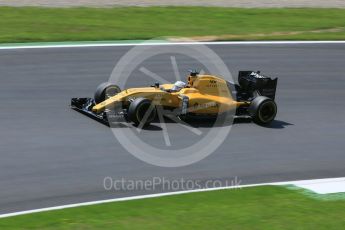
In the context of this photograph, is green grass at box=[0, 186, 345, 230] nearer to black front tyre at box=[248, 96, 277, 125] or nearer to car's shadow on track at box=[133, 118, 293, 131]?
car's shadow on track at box=[133, 118, 293, 131]

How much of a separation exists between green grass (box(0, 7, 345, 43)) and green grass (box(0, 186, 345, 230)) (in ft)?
38.6

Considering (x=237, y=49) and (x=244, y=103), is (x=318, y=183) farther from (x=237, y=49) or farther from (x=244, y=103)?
(x=237, y=49)

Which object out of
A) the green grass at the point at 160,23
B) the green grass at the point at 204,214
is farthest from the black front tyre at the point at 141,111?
the green grass at the point at 160,23

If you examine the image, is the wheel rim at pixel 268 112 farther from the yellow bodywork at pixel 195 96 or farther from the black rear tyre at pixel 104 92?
the black rear tyre at pixel 104 92

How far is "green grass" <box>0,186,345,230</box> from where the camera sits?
896cm

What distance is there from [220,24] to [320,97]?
327 inches

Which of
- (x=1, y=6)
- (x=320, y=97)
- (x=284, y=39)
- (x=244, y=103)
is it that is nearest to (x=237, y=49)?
(x=284, y=39)

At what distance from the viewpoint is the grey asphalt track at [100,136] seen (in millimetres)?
10875

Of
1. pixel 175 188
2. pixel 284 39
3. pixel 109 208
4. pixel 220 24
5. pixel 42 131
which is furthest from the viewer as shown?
pixel 220 24

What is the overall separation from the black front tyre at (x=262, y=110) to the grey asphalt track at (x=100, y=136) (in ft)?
0.53

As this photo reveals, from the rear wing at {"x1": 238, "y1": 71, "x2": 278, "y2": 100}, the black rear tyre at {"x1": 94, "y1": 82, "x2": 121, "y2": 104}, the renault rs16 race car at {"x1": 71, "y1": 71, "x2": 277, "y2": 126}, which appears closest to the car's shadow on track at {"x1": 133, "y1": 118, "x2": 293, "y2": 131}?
the renault rs16 race car at {"x1": 71, "y1": 71, "x2": 277, "y2": 126}

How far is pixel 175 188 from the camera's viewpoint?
428 inches

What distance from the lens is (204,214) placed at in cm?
938

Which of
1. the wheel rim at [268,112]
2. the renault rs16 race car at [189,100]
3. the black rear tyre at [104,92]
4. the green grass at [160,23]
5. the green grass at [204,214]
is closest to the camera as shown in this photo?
the green grass at [204,214]
